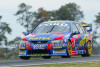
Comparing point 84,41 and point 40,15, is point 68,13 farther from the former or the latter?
point 84,41

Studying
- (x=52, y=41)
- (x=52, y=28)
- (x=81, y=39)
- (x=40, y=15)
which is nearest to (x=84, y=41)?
(x=81, y=39)

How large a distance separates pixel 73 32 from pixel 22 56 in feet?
7.35

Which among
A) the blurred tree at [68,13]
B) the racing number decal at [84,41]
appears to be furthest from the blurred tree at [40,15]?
the racing number decal at [84,41]

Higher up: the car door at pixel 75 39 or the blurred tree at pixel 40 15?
the blurred tree at pixel 40 15

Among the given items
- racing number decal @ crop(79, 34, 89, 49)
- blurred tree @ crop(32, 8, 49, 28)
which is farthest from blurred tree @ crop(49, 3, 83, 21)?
racing number decal @ crop(79, 34, 89, 49)

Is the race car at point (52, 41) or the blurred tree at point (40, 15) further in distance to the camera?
the blurred tree at point (40, 15)

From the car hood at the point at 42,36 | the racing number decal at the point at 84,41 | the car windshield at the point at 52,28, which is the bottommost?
the racing number decal at the point at 84,41

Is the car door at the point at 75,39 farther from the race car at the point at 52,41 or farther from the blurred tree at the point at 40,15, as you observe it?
the blurred tree at the point at 40,15

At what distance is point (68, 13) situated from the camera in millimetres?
57031

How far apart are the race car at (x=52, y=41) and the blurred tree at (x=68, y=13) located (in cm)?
3831

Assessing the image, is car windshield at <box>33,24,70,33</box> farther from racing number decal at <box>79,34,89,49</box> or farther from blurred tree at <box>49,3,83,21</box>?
blurred tree at <box>49,3,83,21</box>

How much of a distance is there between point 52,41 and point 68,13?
142 ft

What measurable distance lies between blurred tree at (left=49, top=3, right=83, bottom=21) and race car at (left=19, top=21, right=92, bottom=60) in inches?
1508

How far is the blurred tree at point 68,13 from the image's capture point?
55.2m
